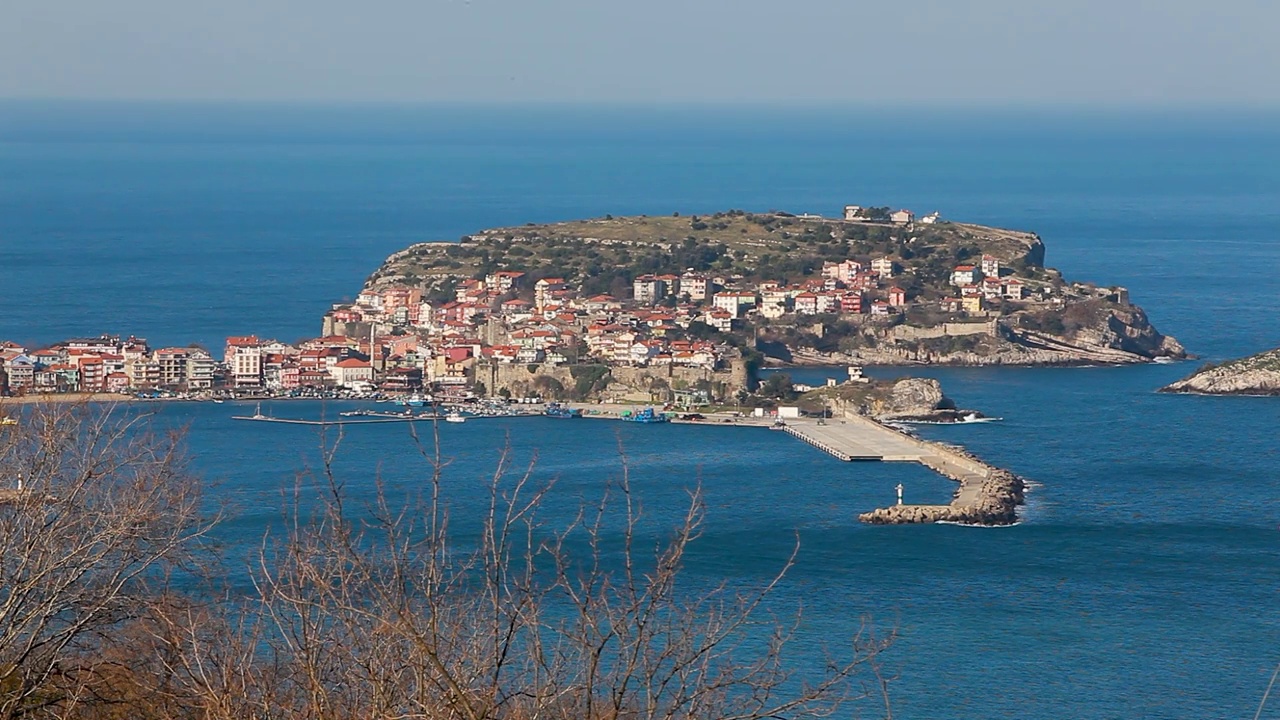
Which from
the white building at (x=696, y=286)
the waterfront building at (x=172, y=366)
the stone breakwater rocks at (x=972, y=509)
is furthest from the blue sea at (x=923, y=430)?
the white building at (x=696, y=286)

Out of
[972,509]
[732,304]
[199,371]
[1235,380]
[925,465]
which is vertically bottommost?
[972,509]

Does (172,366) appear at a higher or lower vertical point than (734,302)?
lower

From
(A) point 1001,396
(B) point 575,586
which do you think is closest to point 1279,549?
(B) point 575,586

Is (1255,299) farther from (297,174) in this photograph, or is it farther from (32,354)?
(297,174)

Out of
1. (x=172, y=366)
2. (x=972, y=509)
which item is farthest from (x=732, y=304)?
(x=972, y=509)

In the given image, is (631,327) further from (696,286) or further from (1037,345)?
(1037,345)

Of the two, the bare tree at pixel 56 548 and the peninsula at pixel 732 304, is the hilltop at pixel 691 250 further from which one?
the bare tree at pixel 56 548

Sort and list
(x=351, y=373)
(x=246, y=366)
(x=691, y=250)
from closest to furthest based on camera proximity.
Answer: (x=246, y=366) → (x=351, y=373) → (x=691, y=250)

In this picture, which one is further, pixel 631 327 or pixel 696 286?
pixel 696 286

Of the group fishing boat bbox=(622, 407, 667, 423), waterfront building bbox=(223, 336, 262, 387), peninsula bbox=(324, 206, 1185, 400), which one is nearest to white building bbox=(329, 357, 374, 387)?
waterfront building bbox=(223, 336, 262, 387)
